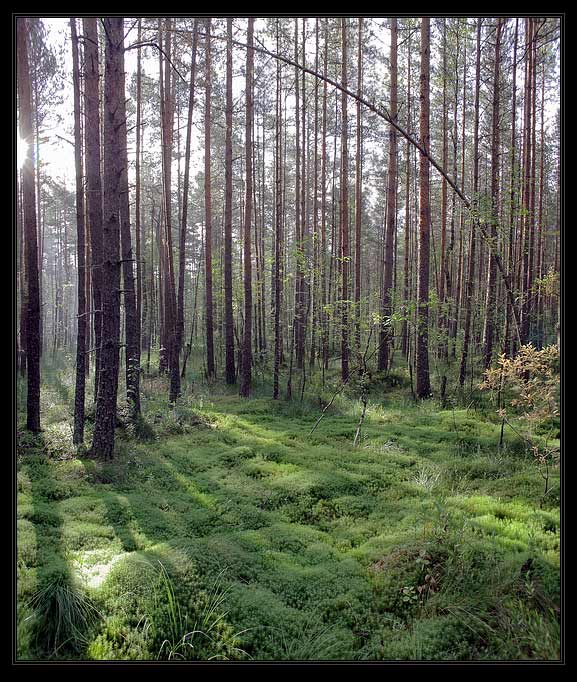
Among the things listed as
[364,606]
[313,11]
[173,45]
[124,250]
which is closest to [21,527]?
[364,606]

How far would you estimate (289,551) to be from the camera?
4.32m

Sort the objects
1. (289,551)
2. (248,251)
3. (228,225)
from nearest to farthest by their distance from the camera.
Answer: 1. (289,551)
2. (248,251)
3. (228,225)

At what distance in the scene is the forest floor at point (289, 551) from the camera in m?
3.00

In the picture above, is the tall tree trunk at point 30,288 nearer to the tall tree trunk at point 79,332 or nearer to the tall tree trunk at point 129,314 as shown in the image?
the tall tree trunk at point 79,332

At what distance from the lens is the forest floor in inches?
118

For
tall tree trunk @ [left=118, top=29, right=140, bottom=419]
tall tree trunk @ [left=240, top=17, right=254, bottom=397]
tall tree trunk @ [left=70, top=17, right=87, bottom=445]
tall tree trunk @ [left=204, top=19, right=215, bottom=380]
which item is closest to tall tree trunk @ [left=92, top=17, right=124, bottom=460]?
tall tree trunk @ [left=70, top=17, right=87, bottom=445]

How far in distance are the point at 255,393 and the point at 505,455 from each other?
26.3ft

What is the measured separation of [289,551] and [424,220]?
9453mm

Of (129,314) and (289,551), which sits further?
(129,314)

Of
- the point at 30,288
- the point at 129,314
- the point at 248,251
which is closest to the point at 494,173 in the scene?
the point at 248,251

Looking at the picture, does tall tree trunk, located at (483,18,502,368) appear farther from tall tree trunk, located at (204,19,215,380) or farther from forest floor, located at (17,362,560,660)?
tall tree trunk, located at (204,19,215,380)

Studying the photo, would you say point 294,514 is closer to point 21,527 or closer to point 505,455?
point 21,527

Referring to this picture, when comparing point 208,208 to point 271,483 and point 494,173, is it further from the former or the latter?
point 271,483

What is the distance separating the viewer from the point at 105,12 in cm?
256
